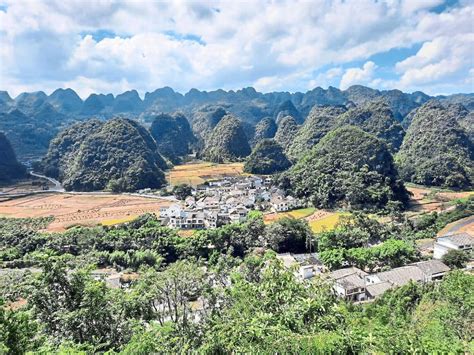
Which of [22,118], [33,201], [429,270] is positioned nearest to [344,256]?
[429,270]

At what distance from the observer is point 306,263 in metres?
22.9

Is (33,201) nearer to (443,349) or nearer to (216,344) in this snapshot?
(216,344)

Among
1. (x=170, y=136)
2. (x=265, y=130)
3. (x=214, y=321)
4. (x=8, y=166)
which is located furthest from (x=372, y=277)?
(x=265, y=130)

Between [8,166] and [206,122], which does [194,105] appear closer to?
[206,122]

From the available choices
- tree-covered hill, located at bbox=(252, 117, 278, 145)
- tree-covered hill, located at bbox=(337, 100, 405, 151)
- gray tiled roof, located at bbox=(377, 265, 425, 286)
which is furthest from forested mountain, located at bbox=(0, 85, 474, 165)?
gray tiled roof, located at bbox=(377, 265, 425, 286)

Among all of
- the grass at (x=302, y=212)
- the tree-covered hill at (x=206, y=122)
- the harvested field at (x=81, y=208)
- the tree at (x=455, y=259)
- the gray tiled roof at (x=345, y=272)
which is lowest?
the grass at (x=302, y=212)

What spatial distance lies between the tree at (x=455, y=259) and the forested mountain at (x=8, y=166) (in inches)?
2476

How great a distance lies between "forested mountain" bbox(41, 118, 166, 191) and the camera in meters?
54.9

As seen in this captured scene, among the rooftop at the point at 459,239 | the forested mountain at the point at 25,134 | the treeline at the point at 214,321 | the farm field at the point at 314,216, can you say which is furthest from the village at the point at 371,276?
the forested mountain at the point at 25,134

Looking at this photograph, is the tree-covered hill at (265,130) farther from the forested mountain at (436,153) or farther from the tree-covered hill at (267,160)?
the forested mountain at (436,153)

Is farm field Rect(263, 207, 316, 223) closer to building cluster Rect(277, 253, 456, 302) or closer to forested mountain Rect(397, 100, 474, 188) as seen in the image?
building cluster Rect(277, 253, 456, 302)

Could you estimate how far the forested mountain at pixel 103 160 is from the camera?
54906 mm

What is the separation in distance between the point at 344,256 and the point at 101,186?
4274cm

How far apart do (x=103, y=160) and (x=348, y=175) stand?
38682mm
